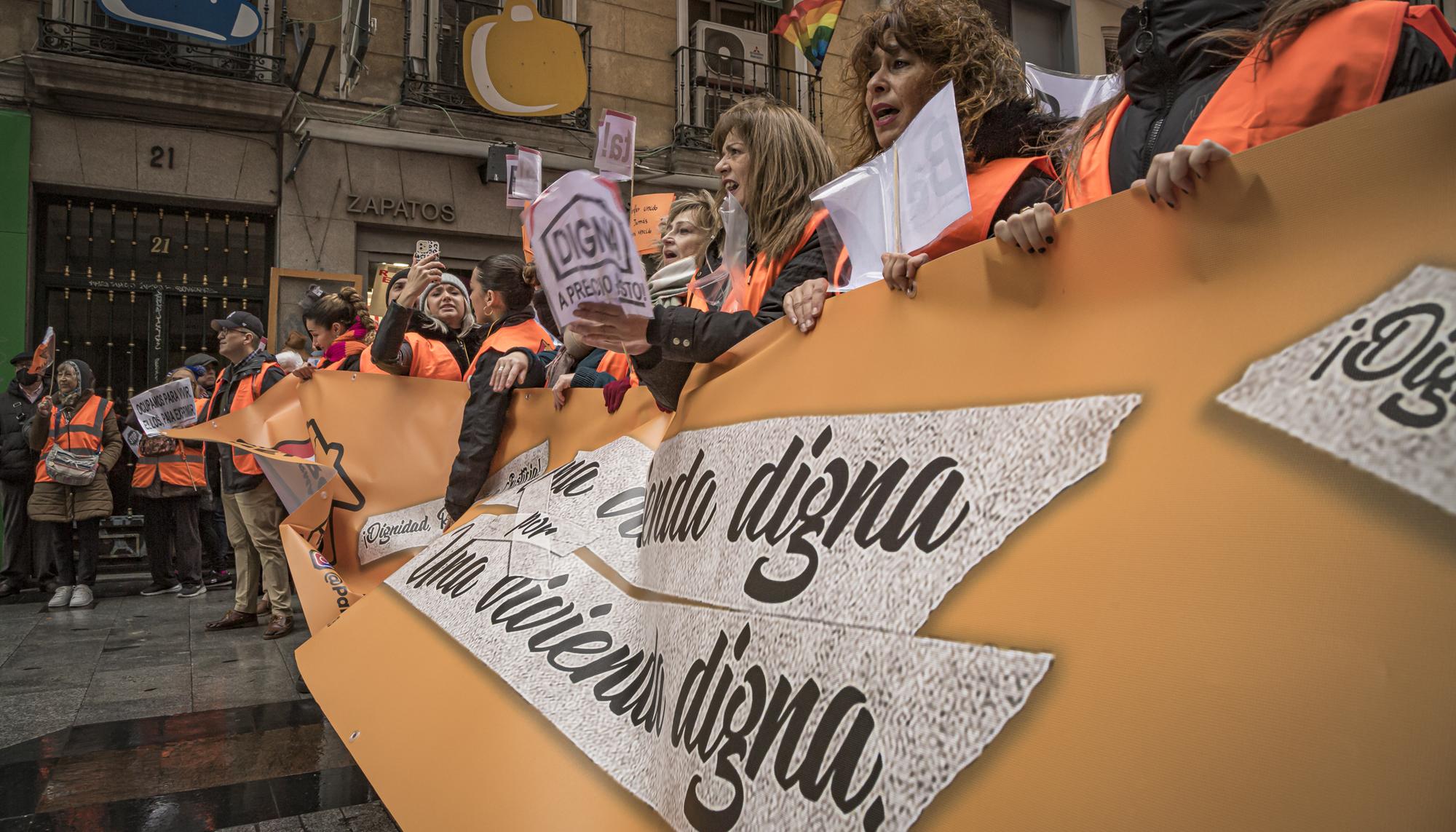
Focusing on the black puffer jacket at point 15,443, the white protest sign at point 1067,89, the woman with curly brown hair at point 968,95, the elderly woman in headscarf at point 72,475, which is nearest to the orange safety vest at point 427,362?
the woman with curly brown hair at point 968,95

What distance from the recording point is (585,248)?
183cm

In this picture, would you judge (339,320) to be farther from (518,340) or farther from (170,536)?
(170,536)

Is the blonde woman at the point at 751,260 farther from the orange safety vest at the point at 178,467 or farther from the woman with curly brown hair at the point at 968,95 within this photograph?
the orange safety vest at the point at 178,467

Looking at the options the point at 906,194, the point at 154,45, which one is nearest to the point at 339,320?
the point at 906,194

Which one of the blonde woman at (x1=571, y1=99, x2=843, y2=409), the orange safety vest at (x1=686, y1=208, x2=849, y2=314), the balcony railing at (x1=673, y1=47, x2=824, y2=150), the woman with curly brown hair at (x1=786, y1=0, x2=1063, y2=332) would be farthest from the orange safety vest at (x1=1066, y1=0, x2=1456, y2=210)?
the balcony railing at (x1=673, y1=47, x2=824, y2=150)

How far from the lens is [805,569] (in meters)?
1.54

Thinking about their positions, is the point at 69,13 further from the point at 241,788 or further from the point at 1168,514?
the point at 1168,514

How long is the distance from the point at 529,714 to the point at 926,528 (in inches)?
38.9

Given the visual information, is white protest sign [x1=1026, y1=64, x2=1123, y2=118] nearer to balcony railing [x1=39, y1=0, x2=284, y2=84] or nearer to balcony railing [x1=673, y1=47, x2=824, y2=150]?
balcony railing [x1=39, y1=0, x2=284, y2=84]

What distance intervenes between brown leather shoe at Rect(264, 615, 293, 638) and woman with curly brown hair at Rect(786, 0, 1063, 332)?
196 inches

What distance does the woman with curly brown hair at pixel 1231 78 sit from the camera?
1370mm

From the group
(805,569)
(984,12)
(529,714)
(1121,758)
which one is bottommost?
(529,714)

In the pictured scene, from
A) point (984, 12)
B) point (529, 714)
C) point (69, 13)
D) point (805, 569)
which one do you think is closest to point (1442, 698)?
point (805, 569)

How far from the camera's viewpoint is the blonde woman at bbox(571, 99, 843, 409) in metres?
2.05
